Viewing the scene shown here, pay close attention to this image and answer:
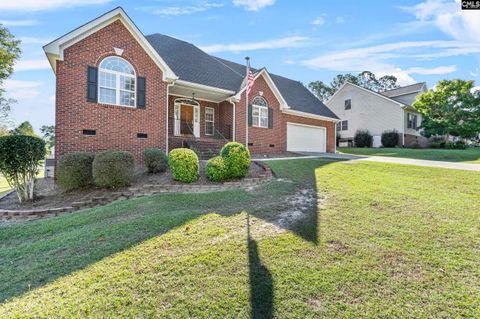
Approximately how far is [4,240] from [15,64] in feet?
92.5

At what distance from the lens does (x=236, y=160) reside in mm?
9078

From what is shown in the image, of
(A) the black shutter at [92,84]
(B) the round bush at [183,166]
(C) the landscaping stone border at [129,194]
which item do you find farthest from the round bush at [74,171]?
(B) the round bush at [183,166]

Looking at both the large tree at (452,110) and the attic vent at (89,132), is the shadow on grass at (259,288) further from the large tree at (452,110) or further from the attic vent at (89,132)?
the large tree at (452,110)

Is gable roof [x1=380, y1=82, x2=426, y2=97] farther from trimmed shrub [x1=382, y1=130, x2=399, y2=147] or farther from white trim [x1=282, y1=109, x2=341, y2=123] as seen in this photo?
white trim [x1=282, y1=109, x2=341, y2=123]

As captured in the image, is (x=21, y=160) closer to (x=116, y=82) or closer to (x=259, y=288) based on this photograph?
(x=116, y=82)

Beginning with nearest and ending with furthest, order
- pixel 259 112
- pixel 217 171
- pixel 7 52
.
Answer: pixel 217 171 → pixel 259 112 → pixel 7 52

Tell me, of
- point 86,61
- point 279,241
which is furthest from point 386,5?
point 86,61

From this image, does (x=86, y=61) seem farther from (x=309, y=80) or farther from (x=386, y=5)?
(x=309, y=80)

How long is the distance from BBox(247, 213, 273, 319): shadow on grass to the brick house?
961cm

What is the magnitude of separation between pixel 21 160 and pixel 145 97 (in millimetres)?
5339

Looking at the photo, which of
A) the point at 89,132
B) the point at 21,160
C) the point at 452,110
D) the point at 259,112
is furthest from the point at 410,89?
the point at 21,160

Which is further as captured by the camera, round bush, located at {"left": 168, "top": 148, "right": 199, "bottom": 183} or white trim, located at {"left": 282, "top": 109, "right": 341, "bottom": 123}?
white trim, located at {"left": 282, "top": 109, "right": 341, "bottom": 123}

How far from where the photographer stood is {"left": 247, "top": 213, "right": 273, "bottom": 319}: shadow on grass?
2797 millimetres

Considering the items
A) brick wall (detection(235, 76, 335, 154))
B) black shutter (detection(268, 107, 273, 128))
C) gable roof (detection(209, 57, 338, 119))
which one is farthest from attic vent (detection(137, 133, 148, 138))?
gable roof (detection(209, 57, 338, 119))
